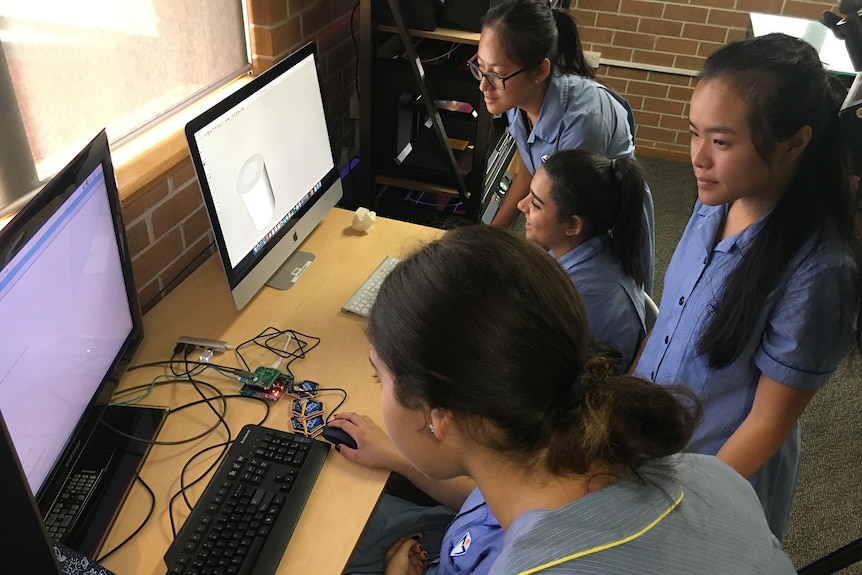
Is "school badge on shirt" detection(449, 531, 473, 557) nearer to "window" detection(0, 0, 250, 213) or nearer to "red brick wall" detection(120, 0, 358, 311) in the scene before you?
"red brick wall" detection(120, 0, 358, 311)

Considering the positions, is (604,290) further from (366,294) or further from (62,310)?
(62,310)

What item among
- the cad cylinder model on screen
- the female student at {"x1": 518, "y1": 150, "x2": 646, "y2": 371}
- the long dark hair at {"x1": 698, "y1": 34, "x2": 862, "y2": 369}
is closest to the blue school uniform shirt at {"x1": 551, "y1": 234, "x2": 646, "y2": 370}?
the female student at {"x1": 518, "y1": 150, "x2": 646, "y2": 371}

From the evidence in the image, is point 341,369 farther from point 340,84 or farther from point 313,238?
point 340,84

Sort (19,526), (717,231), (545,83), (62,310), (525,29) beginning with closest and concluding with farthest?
(19,526)
(62,310)
(717,231)
(525,29)
(545,83)

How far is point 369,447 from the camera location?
1087 mm

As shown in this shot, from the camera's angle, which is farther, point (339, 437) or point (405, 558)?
point (405, 558)

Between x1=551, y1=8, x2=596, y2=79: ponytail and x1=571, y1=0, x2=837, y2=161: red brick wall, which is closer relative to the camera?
x1=551, y1=8, x2=596, y2=79: ponytail

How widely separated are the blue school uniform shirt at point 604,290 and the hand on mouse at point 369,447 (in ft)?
1.95

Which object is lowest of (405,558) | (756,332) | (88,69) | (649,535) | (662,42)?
(405,558)

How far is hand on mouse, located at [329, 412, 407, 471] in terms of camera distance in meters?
1.08

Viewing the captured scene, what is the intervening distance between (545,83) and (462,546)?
4.31ft

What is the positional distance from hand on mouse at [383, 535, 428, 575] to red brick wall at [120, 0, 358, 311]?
29.7 inches

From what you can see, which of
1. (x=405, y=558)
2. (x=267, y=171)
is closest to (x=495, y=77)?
(x=267, y=171)

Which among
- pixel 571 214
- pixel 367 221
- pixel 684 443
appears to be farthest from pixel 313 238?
pixel 684 443
